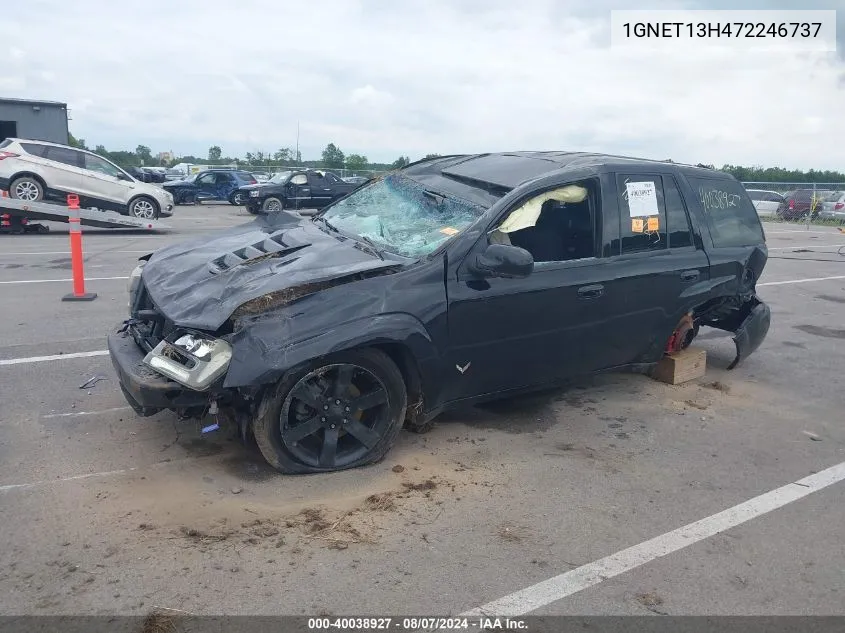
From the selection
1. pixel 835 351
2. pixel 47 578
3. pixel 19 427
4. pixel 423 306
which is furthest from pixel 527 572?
pixel 835 351

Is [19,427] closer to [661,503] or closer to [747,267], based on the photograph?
[661,503]

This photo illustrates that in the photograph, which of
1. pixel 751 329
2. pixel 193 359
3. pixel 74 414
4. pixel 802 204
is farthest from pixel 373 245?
pixel 802 204

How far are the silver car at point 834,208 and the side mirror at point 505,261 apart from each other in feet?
92.4

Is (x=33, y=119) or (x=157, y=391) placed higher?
(x=33, y=119)

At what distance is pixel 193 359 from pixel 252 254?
0.97 metres

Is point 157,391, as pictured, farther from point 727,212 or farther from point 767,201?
point 767,201

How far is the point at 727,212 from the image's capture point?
5930 mm

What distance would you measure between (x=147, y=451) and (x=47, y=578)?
1289mm

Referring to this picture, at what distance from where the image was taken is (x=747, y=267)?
5988 mm

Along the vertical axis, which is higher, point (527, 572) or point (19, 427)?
point (19, 427)

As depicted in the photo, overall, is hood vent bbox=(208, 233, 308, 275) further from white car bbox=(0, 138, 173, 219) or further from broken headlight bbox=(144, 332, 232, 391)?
white car bbox=(0, 138, 173, 219)

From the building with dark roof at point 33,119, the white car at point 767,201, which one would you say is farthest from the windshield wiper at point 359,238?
the white car at point 767,201

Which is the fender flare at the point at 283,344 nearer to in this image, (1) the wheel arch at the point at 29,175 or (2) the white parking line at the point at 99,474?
(2) the white parking line at the point at 99,474

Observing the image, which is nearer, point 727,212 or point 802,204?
point 727,212
